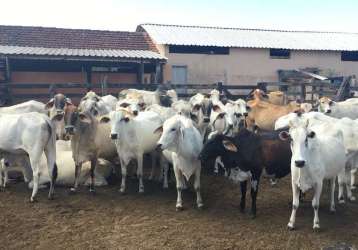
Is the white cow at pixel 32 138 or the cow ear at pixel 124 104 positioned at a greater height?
the cow ear at pixel 124 104

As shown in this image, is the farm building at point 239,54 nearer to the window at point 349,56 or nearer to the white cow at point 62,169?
the window at point 349,56

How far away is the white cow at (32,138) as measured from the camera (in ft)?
24.8

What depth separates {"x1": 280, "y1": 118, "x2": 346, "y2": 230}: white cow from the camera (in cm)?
610

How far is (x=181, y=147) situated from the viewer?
7.37 meters

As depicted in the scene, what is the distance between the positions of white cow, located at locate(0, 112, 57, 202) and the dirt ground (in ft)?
2.07

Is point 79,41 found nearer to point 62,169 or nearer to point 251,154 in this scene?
point 62,169

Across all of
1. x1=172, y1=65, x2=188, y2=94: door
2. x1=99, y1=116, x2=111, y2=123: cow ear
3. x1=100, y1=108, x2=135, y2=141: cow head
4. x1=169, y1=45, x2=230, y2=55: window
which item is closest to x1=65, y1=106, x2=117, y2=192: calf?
x1=99, y1=116, x2=111, y2=123: cow ear

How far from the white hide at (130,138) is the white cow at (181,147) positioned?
996 millimetres

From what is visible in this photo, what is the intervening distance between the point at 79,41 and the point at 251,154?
19.4 m

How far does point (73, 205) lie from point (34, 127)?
155 cm

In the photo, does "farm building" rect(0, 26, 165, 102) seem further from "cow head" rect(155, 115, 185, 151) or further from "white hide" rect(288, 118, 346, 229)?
"white hide" rect(288, 118, 346, 229)

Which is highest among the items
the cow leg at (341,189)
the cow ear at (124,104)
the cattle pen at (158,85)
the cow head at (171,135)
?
the cattle pen at (158,85)

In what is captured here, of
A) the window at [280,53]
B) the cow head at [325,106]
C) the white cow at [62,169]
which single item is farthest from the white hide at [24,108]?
the window at [280,53]

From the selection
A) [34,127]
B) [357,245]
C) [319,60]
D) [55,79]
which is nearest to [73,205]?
[34,127]
